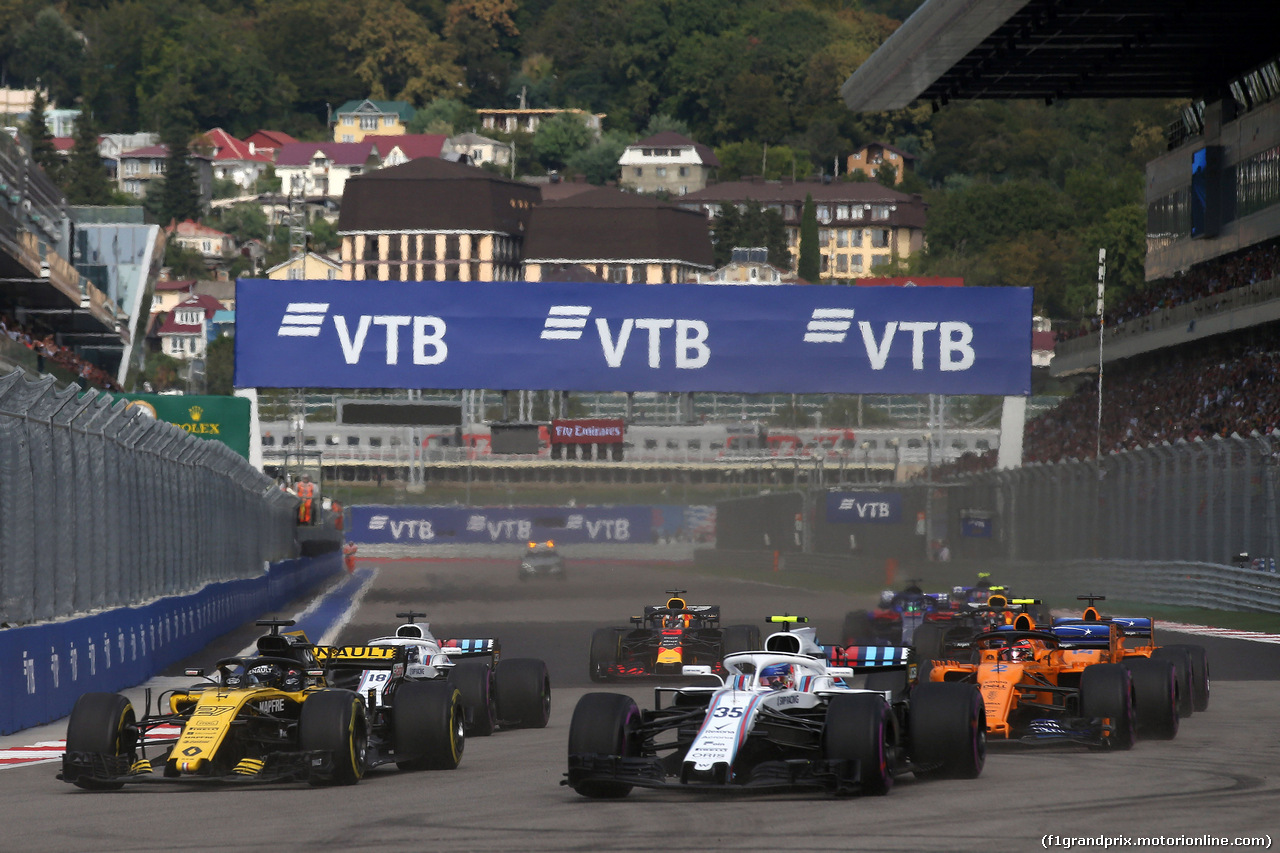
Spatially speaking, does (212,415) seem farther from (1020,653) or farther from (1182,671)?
(1020,653)

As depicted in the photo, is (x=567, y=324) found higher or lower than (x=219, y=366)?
lower

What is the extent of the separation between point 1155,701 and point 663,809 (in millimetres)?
4545

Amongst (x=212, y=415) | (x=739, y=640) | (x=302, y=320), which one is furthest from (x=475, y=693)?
(x=212, y=415)

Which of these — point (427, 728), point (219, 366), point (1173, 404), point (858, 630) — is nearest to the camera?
point (427, 728)

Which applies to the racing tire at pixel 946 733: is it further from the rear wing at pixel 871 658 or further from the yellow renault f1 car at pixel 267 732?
the yellow renault f1 car at pixel 267 732

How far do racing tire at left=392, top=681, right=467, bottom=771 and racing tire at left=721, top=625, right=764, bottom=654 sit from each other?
578 cm

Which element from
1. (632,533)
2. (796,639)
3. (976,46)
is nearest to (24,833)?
(796,639)

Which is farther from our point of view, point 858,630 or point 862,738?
point 858,630

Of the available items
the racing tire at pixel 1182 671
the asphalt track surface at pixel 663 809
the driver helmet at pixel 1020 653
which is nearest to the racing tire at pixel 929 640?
the racing tire at pixel 1182 671

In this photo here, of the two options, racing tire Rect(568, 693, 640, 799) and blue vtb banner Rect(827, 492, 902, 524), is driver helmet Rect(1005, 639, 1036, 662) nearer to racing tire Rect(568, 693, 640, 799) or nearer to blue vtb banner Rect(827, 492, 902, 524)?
racing tire Rect(568, 693, 640, 799)

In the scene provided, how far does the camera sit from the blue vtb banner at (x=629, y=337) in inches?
1628

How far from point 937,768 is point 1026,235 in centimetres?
12121

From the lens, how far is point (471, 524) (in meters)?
57.2

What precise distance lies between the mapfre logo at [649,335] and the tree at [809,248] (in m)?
116
